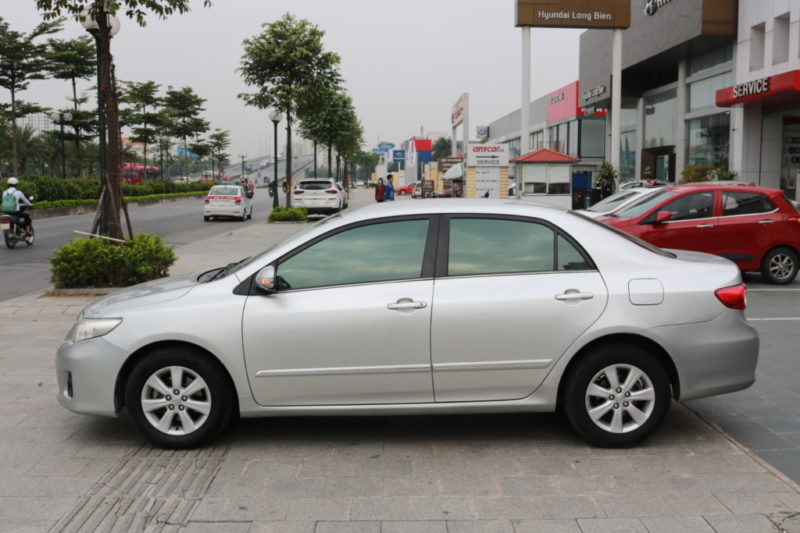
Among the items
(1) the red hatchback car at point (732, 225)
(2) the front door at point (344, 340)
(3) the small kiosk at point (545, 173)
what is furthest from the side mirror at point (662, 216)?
(3) the small kiosk at point (545, 173)

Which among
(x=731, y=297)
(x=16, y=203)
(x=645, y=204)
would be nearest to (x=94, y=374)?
(x=731, y=297)

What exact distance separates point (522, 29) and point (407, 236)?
95.4 ft

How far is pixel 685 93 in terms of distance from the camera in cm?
3541

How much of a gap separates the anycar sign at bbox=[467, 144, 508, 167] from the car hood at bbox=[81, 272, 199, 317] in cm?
2169

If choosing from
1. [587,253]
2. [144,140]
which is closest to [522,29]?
[587,253]

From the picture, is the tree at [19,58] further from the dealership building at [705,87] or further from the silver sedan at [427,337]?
the silver sedan at [427,337]

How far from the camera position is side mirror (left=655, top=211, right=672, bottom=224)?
12047 mm

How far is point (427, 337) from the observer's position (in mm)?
4676

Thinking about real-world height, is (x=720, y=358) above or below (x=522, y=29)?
below

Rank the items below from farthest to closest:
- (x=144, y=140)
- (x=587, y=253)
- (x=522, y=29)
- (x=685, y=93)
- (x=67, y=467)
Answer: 1. (x=144, y=140)
2. (x=685, y=93)
3. (x=522, y=29)
4. (x=587, y=253)
5. (x=67, y=467)

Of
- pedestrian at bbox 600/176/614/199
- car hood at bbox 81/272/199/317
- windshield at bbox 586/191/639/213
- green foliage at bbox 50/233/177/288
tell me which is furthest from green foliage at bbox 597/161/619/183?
car hood at bbox 81/272/199/317

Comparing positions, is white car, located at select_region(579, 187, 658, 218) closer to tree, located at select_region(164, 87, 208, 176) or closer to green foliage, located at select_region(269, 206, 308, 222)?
green foliage, located at select_region(269, 206, 308, 222)

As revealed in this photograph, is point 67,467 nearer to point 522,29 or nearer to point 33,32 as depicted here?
point 522,29

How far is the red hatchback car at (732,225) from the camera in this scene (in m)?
12.1
